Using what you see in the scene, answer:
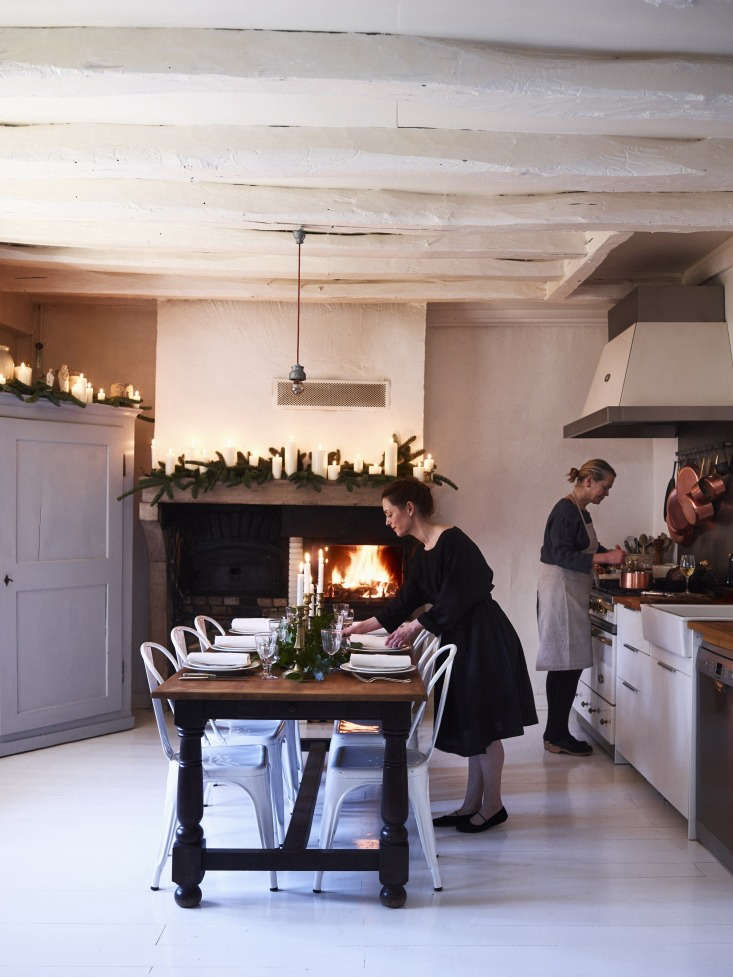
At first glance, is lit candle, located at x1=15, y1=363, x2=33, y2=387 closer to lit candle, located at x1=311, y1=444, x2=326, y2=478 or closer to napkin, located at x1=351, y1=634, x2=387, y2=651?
lit candle, located at x1=311, y1=444, x2=326, y2=478

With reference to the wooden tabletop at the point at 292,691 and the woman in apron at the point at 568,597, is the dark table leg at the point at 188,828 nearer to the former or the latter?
the wooden tabletop at the point at 292,691

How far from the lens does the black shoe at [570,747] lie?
5438 mm

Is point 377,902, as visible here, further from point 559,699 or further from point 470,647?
point 559,699

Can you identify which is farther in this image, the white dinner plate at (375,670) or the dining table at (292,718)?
the white dinner plate at (375,670)

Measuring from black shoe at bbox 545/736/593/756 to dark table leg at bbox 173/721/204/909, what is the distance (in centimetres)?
276

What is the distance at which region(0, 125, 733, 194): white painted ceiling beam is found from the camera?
3.65 meters

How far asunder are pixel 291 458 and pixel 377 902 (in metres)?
3.36

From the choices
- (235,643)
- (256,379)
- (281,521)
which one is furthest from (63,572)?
(235,643)

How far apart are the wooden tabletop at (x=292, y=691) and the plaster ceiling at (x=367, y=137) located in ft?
6.52

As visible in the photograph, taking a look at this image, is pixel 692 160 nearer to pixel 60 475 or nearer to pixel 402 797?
pixel 402 797

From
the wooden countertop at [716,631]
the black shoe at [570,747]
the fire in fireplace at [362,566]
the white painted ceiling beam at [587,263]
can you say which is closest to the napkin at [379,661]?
the wooden countertop at [716,631]

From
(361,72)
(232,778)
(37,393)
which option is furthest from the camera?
(37,393)

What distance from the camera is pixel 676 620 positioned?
408 cm

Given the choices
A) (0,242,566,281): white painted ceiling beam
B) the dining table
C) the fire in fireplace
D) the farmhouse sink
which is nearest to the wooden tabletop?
the dining table
